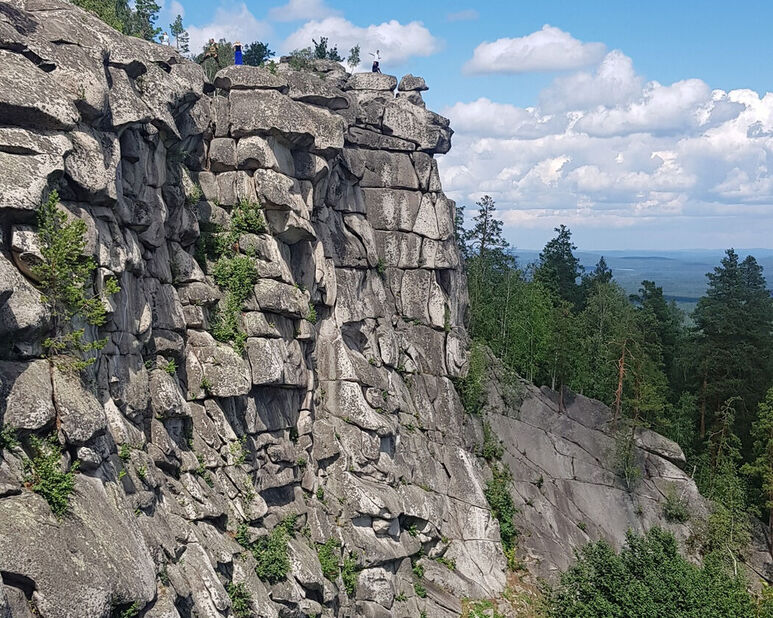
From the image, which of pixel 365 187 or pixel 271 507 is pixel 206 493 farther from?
pixel 365 187

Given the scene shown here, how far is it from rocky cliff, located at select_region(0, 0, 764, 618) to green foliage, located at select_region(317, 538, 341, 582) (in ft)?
0.53

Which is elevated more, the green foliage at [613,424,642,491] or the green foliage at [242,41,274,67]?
the green foliage at [242,41,274,67]

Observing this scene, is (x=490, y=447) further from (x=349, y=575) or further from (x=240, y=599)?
(x=240, y=599)

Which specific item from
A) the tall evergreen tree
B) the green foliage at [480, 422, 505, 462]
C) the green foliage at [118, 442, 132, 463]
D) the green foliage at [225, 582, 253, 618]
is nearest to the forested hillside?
the tall evergreen tree

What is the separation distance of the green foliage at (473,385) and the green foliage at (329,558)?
1610cm

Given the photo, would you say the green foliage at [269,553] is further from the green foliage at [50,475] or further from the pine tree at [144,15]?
the pine tree at [144,15]

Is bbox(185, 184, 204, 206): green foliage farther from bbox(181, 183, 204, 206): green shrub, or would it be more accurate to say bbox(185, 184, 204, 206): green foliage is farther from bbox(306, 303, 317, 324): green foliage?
bbox(306, 303, 317, 324): green foliage

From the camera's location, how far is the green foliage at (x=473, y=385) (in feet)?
159

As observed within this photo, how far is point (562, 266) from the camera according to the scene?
246ft

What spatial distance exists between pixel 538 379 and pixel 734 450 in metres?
14.6

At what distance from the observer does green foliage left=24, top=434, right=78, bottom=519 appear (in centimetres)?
1741

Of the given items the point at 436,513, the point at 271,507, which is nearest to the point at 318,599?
the point at 271,507

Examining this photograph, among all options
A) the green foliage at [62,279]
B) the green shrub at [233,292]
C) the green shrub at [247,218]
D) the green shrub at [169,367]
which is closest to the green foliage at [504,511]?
the green shrub at [233,292]

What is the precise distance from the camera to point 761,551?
156 feet
